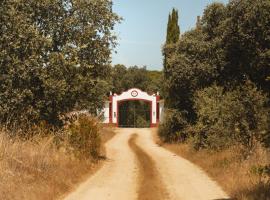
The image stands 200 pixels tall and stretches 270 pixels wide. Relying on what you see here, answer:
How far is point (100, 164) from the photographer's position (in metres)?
24.1

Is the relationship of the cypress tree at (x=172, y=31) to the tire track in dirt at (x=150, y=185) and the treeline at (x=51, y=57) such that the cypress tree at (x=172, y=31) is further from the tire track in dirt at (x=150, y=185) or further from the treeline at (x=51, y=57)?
the tire track in dirt at (x=150, y=185)

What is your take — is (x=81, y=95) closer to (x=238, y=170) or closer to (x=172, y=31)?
(x=238, y=170)

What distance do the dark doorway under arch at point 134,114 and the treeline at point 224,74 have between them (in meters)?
41.5

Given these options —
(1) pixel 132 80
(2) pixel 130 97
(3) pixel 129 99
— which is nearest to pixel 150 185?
(2) pixel 130 97

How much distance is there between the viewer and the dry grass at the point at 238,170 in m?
13.7

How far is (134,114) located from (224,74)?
161ft

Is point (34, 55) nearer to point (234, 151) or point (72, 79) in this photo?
point (72, 79)

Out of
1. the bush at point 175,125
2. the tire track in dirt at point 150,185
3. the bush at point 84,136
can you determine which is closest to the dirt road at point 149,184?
the tire track in dirt at point 150,185

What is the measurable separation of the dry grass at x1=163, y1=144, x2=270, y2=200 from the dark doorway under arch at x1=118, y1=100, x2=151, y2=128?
51.3 meters

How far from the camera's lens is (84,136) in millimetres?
23766

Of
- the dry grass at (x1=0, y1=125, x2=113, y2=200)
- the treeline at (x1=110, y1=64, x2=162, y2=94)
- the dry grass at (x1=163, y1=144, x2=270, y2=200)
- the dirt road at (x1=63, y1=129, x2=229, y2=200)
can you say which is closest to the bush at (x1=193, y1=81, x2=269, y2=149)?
the dry grass at (x1=163, y1=144, x2=270, y2=200)

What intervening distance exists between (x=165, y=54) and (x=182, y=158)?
45.0 ft

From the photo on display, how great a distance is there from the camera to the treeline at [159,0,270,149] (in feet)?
68.5

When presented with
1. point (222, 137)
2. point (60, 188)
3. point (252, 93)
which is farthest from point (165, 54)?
point (60, 188)
